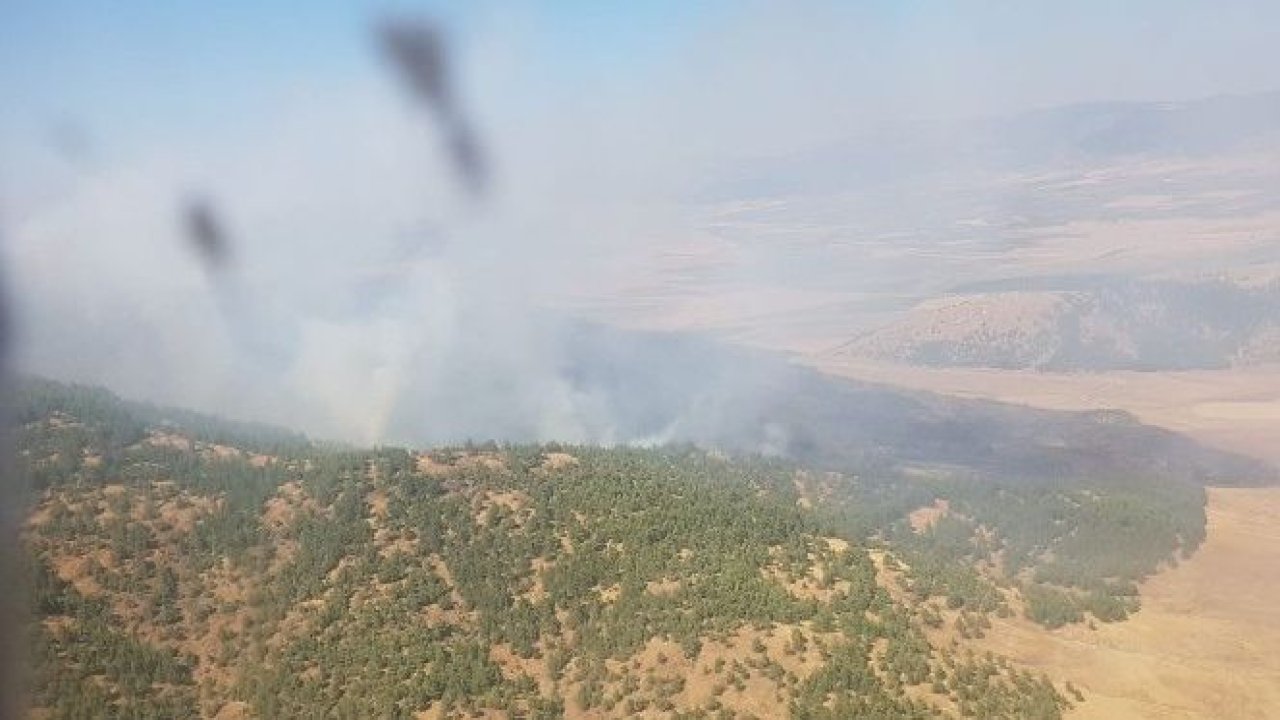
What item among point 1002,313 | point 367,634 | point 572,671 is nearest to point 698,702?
point 572,671

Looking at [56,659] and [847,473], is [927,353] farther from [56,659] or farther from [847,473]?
[56,659]

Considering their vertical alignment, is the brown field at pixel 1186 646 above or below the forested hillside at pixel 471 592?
below

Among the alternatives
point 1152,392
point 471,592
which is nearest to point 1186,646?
point 471,592

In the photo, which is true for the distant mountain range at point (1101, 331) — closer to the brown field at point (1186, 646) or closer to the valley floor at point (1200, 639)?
the valley floor at point (1200, 639)

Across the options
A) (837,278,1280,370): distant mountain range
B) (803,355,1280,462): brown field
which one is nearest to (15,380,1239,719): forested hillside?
(803,355,1280,462): brown field

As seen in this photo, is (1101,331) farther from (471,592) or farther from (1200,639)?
(471,592)

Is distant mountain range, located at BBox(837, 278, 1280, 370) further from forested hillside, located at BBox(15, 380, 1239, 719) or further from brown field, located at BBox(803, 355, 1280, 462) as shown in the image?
forested hillside, located at BBox(15, 380, 1239, 719)

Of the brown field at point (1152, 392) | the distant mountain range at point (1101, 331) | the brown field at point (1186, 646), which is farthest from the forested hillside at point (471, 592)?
the distant mountain range at point (1101, 331)
